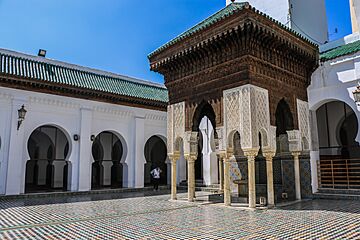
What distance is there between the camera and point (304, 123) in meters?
6.37

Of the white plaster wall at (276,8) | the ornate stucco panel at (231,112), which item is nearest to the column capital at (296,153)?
the ornate stucco panel at (231,112)

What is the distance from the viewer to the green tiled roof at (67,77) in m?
7.89

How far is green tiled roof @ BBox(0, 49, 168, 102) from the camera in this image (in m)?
7.89

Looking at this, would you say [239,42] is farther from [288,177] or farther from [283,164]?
[288,177]

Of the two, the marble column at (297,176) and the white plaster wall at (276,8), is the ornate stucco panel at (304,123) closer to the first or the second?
the marble column at (297,176)

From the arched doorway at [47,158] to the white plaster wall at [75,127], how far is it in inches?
61.3

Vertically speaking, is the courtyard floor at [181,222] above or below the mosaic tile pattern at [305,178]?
below

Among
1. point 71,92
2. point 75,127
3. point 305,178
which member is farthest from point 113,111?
point 305,178

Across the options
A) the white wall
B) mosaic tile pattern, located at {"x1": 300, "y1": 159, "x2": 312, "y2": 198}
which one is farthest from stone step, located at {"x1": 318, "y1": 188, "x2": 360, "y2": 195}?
the white wall

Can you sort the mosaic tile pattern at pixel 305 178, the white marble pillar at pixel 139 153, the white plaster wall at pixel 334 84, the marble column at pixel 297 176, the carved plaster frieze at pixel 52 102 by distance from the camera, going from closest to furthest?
the white plaster wall at pixel 334 84
the marble column at pixel 297 176
the mosaic tile pattern at pixel 305 178
the carved plaster frieze at pixel 52 102
the white marble pillar at pixel 139 153

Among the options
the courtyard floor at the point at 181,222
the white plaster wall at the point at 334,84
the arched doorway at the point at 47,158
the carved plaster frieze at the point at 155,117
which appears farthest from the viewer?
the carved plaster frieze at the point at 155,117

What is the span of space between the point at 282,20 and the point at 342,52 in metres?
2.91

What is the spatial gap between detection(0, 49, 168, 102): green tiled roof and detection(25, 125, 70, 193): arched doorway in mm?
1931

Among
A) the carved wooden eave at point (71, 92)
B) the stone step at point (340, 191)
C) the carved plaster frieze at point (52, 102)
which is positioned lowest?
the stone step at point (340, 191)
